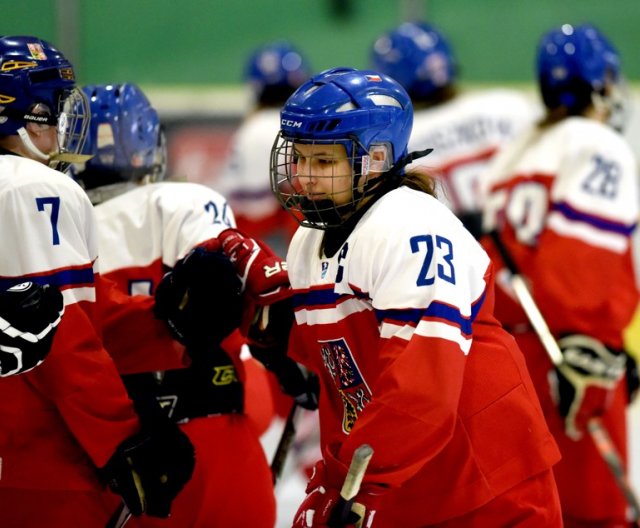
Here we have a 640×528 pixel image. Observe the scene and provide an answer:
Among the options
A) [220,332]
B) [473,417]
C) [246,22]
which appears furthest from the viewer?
[246,22]

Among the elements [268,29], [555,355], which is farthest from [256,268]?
[268,29]

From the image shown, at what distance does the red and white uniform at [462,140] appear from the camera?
4543 mm

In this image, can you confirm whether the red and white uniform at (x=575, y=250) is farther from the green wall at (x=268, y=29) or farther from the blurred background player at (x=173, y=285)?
the green wall at (x=268, y=29)

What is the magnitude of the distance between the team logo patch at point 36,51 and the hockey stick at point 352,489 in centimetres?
101

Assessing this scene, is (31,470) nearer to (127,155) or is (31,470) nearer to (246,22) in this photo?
(127,155)

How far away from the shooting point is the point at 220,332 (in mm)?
2465

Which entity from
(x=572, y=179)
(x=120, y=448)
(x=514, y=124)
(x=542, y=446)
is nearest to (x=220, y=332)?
(x=120, y=448)

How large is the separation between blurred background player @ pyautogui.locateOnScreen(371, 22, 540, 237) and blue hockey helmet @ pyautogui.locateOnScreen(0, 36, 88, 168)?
2.25 metres

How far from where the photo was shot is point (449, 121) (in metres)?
4.58

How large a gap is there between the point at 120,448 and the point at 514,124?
2740 millimetres

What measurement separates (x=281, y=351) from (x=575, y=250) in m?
1.39

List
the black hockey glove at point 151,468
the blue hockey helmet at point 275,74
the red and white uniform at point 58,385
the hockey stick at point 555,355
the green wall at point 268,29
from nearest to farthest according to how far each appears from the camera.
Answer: the red and white uniform at point 58,385, the black hockey glove at point 151,468, the hockey stick at point 555,355, the blue hockey helmet at point 275,74, the green wall at point 268,29

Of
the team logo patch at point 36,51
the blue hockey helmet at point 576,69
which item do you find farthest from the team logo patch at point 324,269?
the blue hockey helmet at point 576,69

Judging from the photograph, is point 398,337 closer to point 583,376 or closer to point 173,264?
point 173,264
